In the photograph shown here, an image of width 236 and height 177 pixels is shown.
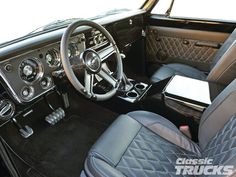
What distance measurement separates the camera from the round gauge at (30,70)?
1.29 m

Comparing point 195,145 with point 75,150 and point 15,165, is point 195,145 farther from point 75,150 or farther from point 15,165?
point 15,165

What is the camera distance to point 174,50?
2314 mm

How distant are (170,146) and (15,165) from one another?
888mm

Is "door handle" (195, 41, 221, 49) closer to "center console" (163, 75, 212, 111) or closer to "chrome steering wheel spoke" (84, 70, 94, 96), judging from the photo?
"center console" (163, 75, 212, 111)

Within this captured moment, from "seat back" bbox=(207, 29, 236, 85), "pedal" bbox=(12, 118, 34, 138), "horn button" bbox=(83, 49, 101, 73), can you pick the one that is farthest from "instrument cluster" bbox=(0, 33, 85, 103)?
"seat back" bbox=(207, 29, 236, 85)

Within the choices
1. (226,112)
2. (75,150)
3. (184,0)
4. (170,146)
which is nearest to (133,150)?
(170,146)

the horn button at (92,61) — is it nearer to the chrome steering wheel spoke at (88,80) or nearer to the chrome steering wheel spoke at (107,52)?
the chrome steering wheel spoke at (88,80)

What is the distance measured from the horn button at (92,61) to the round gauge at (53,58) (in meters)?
0.21

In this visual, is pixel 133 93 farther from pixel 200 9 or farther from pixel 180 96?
pixel 200 9

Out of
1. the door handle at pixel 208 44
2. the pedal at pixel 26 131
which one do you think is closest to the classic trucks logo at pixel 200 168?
the pedal at pixel 26 131

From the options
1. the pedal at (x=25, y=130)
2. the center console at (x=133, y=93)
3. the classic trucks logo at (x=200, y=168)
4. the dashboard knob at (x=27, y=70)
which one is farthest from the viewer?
the center console at (x=133, y=93)

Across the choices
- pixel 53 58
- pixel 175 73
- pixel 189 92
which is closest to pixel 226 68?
pixel 189 92

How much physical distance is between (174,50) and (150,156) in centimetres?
141

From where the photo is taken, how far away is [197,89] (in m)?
1.44
